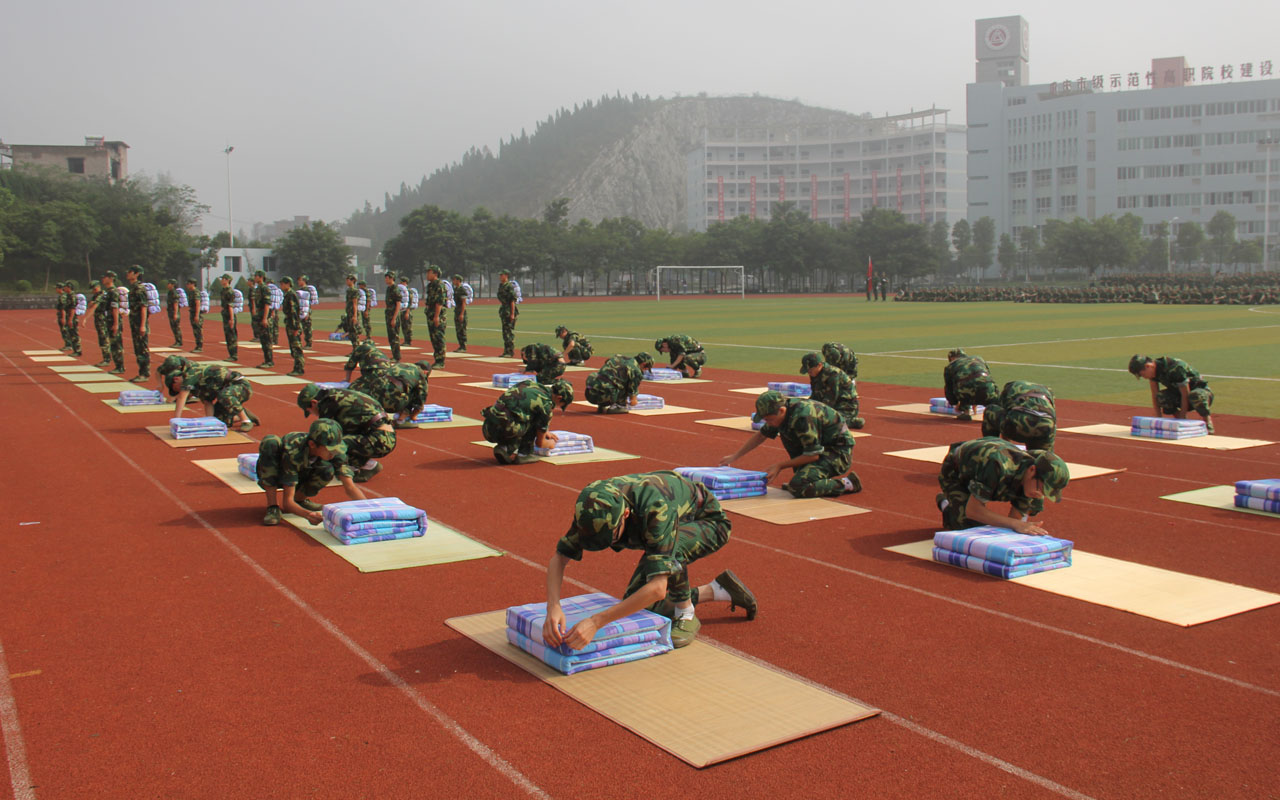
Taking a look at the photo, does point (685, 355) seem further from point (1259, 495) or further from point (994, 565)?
point (994, 565)

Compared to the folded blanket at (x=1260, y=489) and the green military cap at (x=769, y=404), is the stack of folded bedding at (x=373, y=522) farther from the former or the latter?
the folded blanket at (x=1260, y=489)

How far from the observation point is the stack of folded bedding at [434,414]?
58.5 feet

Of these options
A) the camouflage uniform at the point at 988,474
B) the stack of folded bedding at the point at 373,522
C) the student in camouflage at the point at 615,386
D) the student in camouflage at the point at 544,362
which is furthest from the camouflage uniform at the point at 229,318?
the camouflage uniform at the point at 988,474

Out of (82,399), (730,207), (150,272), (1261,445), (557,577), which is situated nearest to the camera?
(557,577)

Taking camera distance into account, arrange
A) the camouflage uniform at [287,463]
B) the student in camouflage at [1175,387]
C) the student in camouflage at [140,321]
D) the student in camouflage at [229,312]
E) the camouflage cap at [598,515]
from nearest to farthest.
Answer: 1. the camouflage cap at [598,515]
2. the camouflage uniform at [287,463]
3. the student in camouflage at [1175,387]
4. the student in camouflage at [140,321]
5. the student in camouflage at [229,312]

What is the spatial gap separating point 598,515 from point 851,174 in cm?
19612

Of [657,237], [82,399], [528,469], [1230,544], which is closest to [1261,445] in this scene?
[1230,544]

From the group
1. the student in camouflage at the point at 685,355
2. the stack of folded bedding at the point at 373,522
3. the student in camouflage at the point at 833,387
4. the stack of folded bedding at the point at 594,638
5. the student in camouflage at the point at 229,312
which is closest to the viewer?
the stack of folded bedding at the point at 594,638

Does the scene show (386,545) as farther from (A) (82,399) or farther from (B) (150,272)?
(B) (150,272)

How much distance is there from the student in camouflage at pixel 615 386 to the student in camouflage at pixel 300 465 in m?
8.33

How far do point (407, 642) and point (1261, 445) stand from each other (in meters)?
12.9

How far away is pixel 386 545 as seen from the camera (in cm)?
977

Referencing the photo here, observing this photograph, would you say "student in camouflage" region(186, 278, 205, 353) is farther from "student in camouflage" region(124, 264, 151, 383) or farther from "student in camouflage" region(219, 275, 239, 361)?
"student in camouflage" region(124, 264, 151, 383)

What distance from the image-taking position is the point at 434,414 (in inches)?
711
